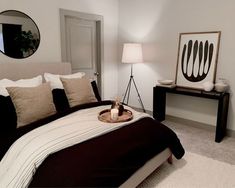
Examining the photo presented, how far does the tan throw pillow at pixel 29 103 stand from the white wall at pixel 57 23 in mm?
1068

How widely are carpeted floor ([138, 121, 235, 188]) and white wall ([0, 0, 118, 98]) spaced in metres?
2.29

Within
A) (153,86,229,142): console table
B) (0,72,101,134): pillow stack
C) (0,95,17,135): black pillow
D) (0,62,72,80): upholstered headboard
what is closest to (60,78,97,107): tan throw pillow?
(0,72,101,134): pillow stack

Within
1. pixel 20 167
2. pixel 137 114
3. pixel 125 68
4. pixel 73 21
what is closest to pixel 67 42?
pixel 73 21

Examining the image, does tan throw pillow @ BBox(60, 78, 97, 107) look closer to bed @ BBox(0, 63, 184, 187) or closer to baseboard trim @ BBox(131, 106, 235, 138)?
bed @ BBox(0, 63, 184, 187)

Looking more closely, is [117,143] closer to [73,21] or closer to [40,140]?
[40,140]

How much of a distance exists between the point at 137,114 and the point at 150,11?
247 centimetres

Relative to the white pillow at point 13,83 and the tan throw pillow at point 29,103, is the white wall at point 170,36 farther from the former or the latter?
the tan throw pillow at point 29,103

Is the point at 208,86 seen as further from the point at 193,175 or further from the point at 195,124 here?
the point at 193,175

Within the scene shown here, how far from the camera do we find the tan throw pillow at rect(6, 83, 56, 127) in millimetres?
2277

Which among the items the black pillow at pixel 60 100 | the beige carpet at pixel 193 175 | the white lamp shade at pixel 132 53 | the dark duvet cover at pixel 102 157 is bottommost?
the beige carpet at pixel 193 175

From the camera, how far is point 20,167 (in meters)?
1.69

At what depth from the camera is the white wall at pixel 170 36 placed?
333 cm

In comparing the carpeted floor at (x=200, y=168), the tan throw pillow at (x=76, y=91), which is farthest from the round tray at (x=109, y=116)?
the carpeted floor at (x=200, y=168)

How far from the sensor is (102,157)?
176 cm
